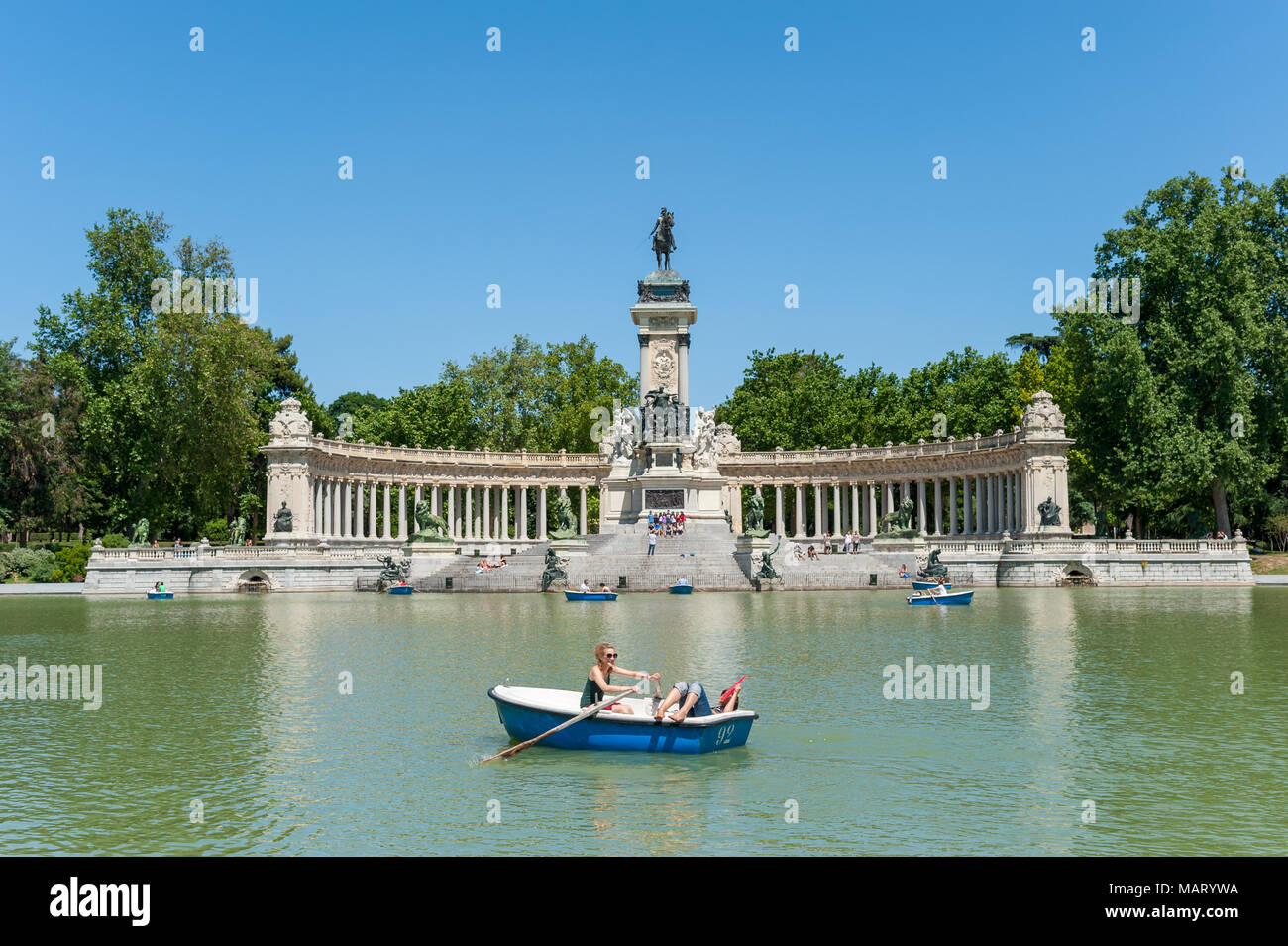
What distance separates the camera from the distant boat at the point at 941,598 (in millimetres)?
41781

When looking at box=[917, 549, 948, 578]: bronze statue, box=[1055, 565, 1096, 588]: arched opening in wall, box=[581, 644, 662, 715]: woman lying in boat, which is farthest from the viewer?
box=[1055, 565, 1096, 588]: arched opening in wall

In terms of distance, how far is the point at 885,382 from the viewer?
97.5 metres

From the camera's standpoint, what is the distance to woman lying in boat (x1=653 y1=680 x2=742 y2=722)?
15211mm

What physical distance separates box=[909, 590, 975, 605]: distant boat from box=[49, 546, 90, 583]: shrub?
157 ft

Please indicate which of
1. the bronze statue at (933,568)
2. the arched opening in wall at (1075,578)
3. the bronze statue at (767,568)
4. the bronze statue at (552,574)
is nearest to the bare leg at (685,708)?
the bronze statue at (933,568)

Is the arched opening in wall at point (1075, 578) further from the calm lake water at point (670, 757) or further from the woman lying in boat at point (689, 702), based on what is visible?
the woman lying in boat at point (689, 702)

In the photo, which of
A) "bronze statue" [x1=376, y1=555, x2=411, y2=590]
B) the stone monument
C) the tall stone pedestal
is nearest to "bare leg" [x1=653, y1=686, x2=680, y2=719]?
"bronze statue" [x1=376, y1=555, x2=411, y2=590]

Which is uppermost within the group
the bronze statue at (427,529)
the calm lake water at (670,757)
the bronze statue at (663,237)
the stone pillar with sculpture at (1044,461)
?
the bronze statue at (663,237)

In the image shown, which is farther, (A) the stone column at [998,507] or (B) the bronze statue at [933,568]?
(A) the stone column at [998,507]

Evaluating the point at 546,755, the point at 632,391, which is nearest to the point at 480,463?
the point at 632,391

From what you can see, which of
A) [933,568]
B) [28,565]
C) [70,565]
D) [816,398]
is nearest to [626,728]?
[933,568]

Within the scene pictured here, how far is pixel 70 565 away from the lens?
65.9 meters

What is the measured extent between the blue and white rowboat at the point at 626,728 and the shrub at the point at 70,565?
2258 inches

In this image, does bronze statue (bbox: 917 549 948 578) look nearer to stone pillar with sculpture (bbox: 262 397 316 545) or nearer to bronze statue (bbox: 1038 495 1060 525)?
bronze statue (bbox: 1038 495 1060 525)
